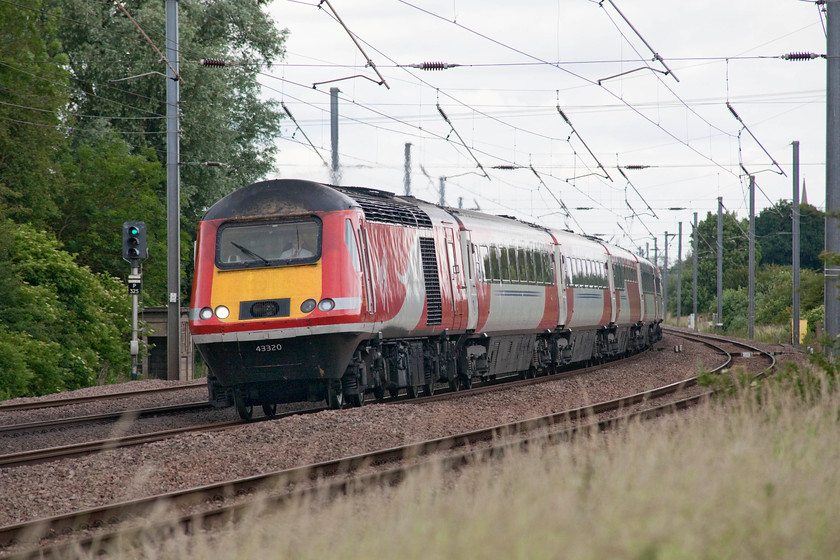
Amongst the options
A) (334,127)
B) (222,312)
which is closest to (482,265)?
(222,312)

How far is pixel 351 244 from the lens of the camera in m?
14.6

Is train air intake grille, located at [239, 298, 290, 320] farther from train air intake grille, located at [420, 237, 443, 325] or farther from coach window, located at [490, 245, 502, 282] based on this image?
coach window, located at [490, 245, 502, 282]

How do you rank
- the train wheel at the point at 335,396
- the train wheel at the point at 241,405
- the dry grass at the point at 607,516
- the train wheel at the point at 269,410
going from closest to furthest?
the dry grass at the point at 607,516 → the train wheel at the point at 335,396 → the train wheel at the point at 241,405 → the train wheel at the point at 269,410

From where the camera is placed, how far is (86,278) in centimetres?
2992

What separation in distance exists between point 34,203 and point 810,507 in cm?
3160

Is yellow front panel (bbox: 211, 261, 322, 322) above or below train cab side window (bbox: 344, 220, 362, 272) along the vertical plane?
below

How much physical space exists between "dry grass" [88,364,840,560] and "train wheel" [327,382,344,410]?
24.6 feet

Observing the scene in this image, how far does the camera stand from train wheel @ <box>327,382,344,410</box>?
49.3 feet

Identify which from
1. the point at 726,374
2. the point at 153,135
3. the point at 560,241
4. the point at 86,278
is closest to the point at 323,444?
the point at 726,374

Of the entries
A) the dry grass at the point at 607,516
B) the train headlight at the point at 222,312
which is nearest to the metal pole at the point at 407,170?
the train headlight at the point at 222,312

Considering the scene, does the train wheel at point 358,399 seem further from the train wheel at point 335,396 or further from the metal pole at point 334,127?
the metal pole at point 334,127

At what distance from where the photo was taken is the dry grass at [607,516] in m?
4.52

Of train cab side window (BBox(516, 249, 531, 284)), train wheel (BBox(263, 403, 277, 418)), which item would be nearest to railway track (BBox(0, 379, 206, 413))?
train wheel (BBox(263, 403, 277, 418))

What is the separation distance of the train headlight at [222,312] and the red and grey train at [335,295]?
0.05 feet
